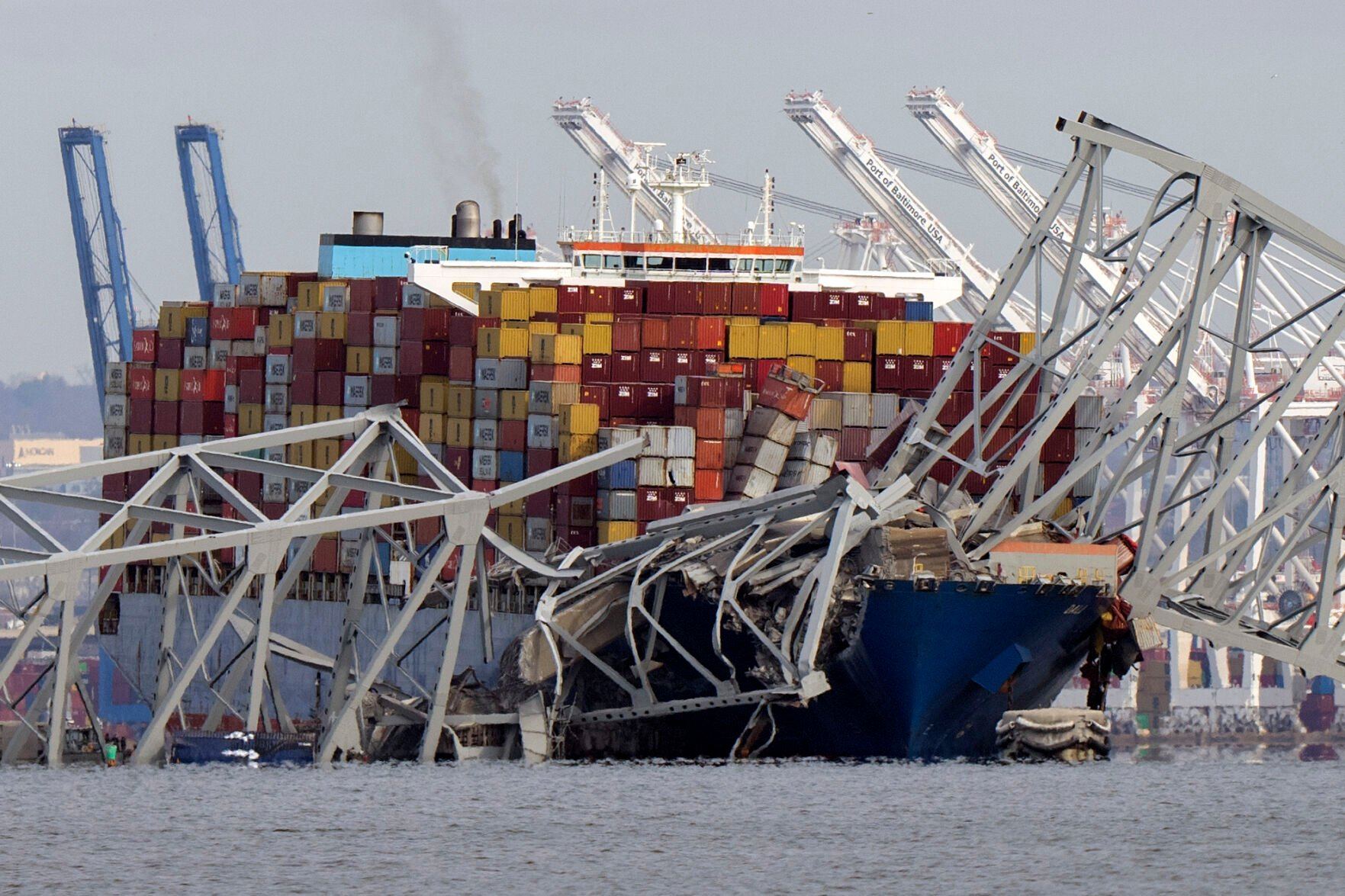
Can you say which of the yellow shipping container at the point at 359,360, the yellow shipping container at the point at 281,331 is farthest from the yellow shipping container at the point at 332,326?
the yellow shipping container at the point at 281,331

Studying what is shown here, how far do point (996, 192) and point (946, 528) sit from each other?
2902 inches

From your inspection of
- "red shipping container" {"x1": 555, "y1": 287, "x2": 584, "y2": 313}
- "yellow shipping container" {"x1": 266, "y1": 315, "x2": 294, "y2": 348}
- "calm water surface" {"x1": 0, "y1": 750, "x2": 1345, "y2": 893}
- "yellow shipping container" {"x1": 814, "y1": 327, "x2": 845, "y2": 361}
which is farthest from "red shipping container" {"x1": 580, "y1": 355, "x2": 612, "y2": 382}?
"calm water surface" {"x1": 0, "y1": 750, "x2": 1345, "y2": 893}

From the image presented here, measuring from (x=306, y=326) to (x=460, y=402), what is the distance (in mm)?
8856

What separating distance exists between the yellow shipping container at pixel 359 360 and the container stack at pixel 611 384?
70mm

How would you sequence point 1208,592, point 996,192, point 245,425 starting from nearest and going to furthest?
point 1208,592, point 245,425, point 996,192

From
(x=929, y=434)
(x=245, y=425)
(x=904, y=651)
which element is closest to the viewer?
(x=904, y=651)

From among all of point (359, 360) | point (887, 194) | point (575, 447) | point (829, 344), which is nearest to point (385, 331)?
point (359, 360)

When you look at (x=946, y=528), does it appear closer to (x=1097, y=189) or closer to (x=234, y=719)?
(x=1097, y=189)

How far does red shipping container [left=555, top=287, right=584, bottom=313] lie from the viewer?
78.4m

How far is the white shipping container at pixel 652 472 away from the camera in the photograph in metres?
69.9

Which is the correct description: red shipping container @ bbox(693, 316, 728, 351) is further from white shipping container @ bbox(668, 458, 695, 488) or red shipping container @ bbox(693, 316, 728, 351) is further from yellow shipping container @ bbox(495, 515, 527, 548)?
yellow shipping container @ bbox(495, 515, 527, 548)

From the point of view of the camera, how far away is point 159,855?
4822 centimetres

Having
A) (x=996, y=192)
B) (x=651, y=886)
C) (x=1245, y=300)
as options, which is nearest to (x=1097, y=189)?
(x=1245, y=300)

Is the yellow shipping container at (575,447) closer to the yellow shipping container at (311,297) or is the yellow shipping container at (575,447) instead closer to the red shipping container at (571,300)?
the red shipping container at (571,300)
